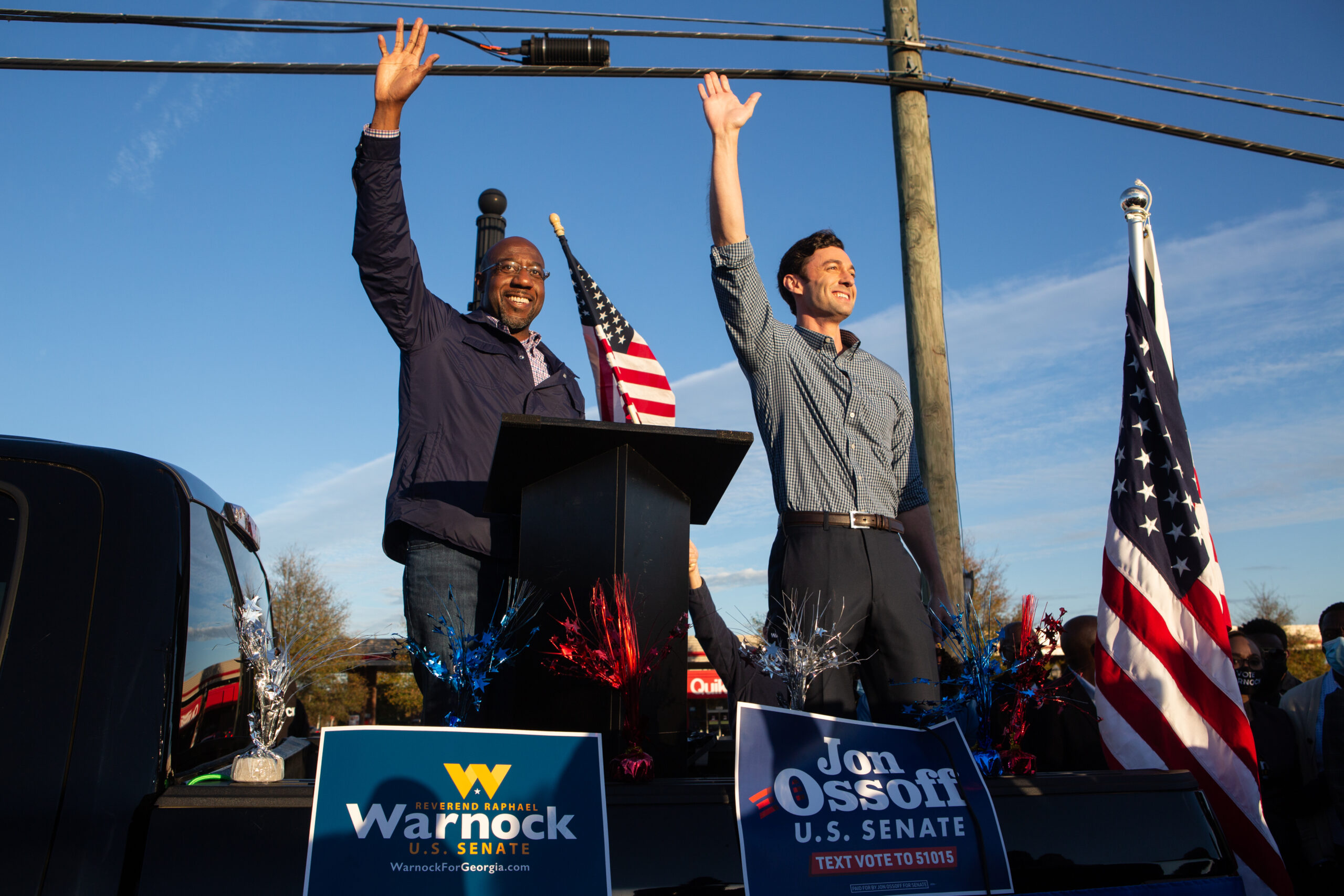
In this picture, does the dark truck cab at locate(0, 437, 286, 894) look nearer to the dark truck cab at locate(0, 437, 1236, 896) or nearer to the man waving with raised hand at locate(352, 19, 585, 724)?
the dark truck cab at locate(0, 437, 1236, 896)

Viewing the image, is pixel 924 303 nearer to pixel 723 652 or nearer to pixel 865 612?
pixel 723 652

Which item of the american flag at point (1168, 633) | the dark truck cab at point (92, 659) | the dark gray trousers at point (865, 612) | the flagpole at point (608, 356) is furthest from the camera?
the flagpole at point (608, 356)

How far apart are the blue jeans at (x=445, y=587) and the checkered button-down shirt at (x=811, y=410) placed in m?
0.98

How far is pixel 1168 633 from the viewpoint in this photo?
353 cm

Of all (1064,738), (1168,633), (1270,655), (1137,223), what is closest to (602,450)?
(1168,633)

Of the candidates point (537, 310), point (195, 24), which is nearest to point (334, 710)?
point (195, 24)

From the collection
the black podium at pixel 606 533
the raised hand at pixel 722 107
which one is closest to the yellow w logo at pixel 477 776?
the black podium at pixel 606 533

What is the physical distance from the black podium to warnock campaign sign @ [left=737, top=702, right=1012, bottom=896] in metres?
0.59

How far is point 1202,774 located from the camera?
10.7ft

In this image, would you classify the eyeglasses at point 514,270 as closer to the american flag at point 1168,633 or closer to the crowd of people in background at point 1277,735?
the crowd of people in background at point 1277,735

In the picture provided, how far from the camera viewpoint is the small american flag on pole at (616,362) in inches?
204

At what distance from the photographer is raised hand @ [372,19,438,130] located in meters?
3.08

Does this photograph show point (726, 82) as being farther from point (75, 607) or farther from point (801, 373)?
point (75, 607)

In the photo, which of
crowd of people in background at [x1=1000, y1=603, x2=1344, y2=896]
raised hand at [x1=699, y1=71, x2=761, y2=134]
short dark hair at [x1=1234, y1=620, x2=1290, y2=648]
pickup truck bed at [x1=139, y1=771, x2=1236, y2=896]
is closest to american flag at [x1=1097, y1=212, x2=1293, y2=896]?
crowd of people in background at [x1=1000, y1=603, x2=1344, y2=896]
